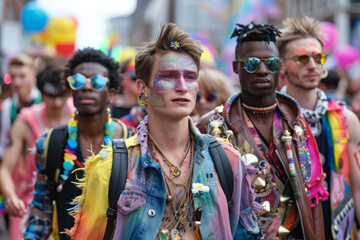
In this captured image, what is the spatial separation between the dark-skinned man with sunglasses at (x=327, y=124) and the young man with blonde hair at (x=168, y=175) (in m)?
1.53

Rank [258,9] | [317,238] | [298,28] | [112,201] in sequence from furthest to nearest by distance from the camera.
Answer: [258,9], [298,28], [317,238], [112,201]

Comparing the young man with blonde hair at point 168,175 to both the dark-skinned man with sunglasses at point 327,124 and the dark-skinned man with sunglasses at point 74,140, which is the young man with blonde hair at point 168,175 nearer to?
the dark-skinned man with sunglasses at point 74,140

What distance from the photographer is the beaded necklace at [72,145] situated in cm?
404

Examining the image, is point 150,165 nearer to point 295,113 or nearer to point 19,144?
point 295,113

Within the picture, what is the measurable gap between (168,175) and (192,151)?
0.22m

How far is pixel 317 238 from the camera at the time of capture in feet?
12.4

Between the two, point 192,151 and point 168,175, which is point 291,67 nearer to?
point 192,151

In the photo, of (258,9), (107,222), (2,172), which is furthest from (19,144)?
(258,9)

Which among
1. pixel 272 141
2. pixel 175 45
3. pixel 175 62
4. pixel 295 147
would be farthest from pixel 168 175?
pixel 295 147

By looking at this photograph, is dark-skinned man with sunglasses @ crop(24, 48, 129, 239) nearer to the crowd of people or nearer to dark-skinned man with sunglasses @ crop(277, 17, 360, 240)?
the crowd of people

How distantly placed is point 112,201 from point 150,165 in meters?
0.30

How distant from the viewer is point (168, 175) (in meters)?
2.94

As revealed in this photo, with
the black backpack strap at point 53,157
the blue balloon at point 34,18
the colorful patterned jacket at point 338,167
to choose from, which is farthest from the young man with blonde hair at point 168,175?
the blue balloon at point 34,18

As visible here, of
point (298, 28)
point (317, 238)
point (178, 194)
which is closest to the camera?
point (178, 194)
